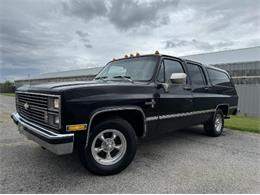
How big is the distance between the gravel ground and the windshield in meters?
1.67

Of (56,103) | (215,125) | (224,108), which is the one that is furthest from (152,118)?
(224,108)

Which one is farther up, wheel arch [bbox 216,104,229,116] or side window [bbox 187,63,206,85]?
side window [bbox 187,63,206,85]

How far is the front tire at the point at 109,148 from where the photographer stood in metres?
3.07

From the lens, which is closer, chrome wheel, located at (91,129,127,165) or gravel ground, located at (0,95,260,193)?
gravel ground, located at (0,95,260,193)

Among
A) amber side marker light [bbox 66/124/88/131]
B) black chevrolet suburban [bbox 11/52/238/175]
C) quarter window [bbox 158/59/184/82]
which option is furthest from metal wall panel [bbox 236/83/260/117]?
amber side marker light [bbox 66/124/88/131]

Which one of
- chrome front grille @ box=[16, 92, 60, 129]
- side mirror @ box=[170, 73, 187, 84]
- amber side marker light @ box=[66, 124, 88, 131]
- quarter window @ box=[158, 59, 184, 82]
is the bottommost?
amber side marker light @ box=[66, 124, 88, 131]

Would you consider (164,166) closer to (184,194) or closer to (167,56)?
(184,194)

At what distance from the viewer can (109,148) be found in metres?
3.31

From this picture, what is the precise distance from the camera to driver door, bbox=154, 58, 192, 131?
13.3ft

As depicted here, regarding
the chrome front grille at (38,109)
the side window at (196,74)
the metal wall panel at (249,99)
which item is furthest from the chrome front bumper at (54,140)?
the metal wall panel at (249,99)

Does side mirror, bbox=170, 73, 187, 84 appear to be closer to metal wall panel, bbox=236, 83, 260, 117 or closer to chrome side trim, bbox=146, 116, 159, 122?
chrome side trim, bbox=146, 116, 159, 122

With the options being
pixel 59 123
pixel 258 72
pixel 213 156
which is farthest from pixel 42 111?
pixel 258 72

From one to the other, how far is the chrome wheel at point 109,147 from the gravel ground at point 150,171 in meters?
0.27

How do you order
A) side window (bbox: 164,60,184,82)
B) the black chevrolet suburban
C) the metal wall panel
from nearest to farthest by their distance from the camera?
the black chevrolet suburban, side window (bbox: 164,60,184,82), the metal wall panel
